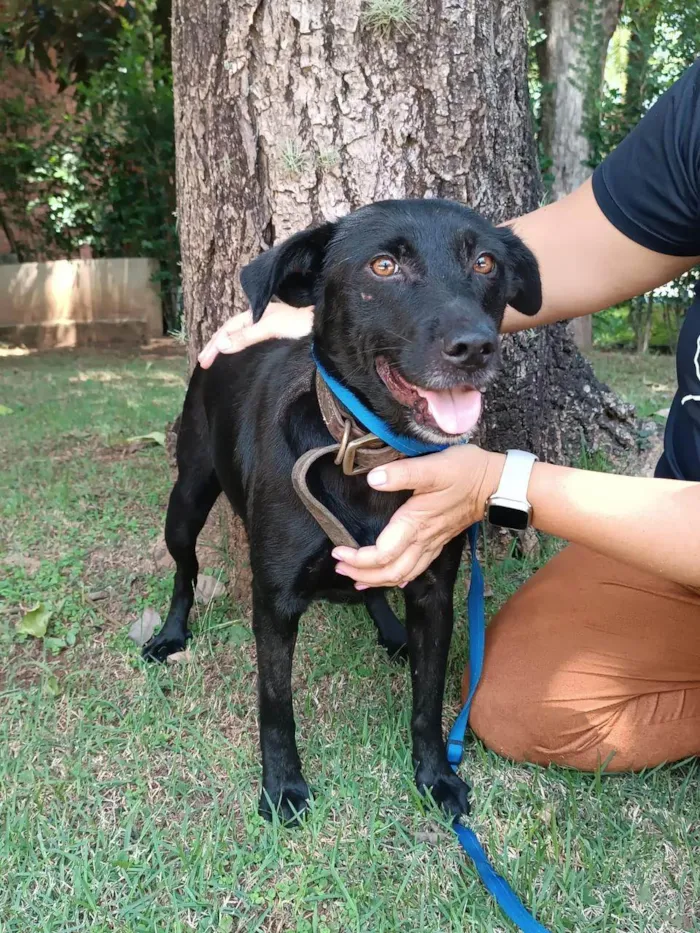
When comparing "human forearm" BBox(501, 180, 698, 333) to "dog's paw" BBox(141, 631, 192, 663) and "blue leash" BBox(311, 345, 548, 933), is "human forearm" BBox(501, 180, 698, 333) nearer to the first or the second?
"blue leash" BBox(311, 345, 548, 933)

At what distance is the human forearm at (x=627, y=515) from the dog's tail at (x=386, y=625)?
0.97 m

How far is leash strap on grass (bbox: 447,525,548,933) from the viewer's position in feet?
5.37

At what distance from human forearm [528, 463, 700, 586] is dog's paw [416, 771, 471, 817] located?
2.37 feet

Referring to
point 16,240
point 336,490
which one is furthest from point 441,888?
point 16,240

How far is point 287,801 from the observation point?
2.02m

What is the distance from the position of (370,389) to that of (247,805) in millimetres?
1079

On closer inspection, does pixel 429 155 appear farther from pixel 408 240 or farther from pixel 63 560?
pixel 63 560

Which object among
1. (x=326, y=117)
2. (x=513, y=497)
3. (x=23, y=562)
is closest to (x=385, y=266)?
(x=513, y=497)

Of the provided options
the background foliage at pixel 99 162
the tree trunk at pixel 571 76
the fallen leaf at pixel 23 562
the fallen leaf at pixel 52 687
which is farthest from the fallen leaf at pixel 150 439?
the tree trunk at pixel 571 76

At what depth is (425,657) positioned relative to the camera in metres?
2.15

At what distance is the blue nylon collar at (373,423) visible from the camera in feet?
6.30

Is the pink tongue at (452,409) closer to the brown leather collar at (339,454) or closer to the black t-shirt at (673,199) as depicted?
the brown leather collar at (339,454)

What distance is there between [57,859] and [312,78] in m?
2.32

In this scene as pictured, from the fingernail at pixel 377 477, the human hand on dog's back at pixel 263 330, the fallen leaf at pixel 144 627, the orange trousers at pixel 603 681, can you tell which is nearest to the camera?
the fingernail at pixel 377 477
